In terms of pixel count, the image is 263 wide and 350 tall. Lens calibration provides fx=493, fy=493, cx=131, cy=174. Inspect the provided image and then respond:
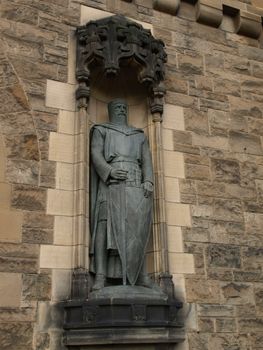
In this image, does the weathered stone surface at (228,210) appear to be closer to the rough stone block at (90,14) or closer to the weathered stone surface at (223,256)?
the weathered stone surface at (223,256)

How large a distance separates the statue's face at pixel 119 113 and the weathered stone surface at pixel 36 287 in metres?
1.70

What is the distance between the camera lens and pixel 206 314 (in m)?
4.58

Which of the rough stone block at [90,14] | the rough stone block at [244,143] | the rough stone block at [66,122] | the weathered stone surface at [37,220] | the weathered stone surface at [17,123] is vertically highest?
the rough stone block at [90,14]

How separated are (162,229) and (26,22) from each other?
239 cm

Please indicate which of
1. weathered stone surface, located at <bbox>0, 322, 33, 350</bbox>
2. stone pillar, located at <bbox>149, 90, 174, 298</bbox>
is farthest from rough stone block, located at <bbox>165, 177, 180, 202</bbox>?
weathered stone surface, located at <bbox>0, 322, 33, 350</bbox>

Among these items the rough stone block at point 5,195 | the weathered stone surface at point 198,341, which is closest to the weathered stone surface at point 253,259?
the weathered stone surface at point 198,341

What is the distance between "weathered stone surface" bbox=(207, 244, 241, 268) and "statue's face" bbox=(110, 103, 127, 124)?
5.01ft

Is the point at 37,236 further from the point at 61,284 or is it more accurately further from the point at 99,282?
the point at 99,282

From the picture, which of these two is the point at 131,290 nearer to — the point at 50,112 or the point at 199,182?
the point at 199,182

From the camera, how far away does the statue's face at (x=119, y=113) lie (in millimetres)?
4895

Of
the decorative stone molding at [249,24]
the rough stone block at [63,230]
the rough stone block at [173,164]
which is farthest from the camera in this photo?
the decorative stone molding at [249,24]

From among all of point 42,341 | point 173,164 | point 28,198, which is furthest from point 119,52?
point 42,341

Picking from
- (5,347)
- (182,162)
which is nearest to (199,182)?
(182,162)

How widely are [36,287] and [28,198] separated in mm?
748
